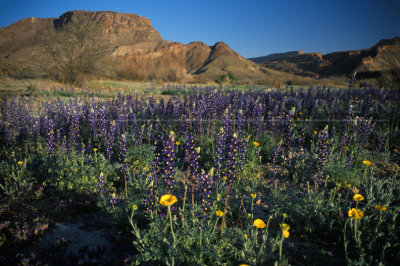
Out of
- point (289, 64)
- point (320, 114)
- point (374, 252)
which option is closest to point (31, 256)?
point (374, 252)

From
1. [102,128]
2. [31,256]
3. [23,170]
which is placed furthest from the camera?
[102,128]

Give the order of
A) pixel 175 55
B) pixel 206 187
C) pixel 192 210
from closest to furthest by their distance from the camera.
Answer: pixel 206 187
pixel 192 210
pixel 175 55

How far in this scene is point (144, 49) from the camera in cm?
8162

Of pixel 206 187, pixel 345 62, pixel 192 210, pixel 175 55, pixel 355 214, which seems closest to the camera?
pixel 355 214

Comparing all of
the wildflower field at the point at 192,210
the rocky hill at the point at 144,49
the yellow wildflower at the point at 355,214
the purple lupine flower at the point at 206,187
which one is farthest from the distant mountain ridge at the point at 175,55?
the yellow wildflower at the point at 355,214

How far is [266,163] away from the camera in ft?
17.2

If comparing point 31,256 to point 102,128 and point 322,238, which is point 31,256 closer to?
point 102,128

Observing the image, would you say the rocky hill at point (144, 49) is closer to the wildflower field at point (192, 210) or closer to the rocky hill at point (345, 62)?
the rocky hill at point (345, 62)

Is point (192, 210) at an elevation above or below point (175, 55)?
below

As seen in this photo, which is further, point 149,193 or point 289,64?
point 289,64

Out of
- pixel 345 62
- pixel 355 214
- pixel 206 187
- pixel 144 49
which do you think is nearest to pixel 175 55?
pixel 144 49

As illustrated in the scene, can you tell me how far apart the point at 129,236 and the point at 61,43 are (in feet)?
71.0

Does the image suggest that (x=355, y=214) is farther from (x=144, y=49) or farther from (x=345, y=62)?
(x=144, y=49)

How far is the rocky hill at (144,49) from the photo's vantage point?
7662 cm
